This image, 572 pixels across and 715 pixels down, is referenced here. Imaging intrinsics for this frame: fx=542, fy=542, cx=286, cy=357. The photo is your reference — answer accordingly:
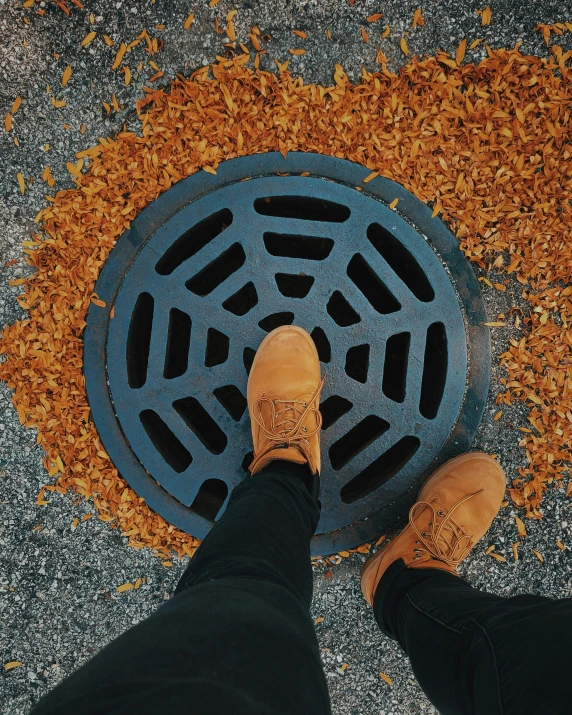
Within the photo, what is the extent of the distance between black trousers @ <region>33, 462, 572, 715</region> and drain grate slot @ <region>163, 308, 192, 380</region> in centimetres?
45

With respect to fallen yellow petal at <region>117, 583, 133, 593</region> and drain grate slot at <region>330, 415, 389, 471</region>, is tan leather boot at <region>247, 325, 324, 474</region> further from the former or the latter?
fallen yellow petal at <region>117, 583, 133, 593</region>

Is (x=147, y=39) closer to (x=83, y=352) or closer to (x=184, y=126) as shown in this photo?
(x=184, y=126)

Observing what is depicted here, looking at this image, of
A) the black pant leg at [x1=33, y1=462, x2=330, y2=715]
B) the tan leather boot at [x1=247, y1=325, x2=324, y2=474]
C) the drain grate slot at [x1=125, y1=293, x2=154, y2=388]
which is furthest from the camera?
the drain grate slot at [x1=125, y1=293, x2=154, y2=388]

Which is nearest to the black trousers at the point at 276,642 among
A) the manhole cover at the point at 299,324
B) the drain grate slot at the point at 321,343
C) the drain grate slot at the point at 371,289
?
the manhole cover at the point at 299,324

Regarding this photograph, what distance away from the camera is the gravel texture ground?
1470 mm

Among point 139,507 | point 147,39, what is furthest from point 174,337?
point 147,39

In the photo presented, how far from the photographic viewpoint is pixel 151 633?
0.82 meters

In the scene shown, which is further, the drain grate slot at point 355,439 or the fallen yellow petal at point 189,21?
the drain grate slot at point 355,439

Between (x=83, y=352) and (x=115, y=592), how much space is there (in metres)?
0.71

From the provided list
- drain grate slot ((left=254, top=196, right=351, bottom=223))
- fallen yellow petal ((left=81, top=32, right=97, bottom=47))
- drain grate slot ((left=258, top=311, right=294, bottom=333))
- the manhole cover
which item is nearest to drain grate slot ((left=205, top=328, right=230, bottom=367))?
the manhole cover

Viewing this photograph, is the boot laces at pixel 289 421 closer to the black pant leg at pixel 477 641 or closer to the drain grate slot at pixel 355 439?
the drain grate slot at pixel 355 439

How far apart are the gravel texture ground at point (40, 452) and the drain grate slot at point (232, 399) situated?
477mm

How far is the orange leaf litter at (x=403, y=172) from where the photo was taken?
1453 millimetres

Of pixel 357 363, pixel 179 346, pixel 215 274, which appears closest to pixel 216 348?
pixel 179 346
